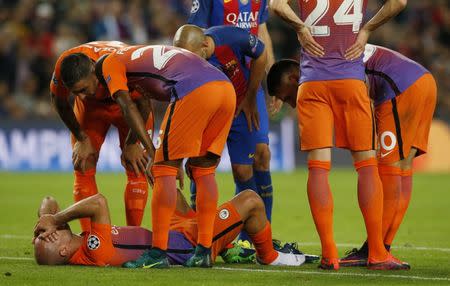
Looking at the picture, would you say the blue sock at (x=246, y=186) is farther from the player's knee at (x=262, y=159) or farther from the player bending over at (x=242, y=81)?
the player's knee at (x=262, y=159)

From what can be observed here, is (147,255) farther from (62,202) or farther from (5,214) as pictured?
(62,202)

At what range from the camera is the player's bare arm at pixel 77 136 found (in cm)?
978

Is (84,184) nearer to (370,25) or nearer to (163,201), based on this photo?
(163,201)

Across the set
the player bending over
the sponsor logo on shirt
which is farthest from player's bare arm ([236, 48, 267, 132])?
the sponsor logo on shirt

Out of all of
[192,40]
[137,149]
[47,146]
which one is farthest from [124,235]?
[47,146]

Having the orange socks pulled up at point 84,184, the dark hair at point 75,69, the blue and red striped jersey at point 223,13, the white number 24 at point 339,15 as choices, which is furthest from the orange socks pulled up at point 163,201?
the blue and red striped jersey at point 223,13

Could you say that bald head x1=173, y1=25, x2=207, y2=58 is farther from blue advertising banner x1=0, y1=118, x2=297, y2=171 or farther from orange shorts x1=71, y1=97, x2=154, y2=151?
blue advertising banner x1=0, y1=118, x2=297, y2=171

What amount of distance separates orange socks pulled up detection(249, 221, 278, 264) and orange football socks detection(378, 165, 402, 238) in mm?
977

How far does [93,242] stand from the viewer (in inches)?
326

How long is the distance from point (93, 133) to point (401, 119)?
3.05 m

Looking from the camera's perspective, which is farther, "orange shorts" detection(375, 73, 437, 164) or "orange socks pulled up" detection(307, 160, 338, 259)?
"orange shorts" detection(375, 73, 437, 164)

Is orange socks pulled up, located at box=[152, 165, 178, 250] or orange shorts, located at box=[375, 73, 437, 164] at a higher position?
orange shorts, located at box=[375, 73, 437, 164]

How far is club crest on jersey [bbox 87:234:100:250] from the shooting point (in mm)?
8261

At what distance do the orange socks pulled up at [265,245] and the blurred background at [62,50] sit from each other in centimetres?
1266
